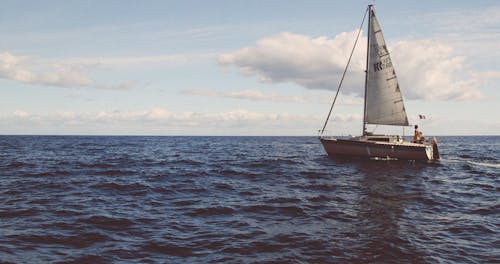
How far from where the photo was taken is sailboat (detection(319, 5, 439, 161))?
3559cm

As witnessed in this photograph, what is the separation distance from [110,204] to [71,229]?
3.99 meters

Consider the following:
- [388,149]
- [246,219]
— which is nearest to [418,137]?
[388,149]

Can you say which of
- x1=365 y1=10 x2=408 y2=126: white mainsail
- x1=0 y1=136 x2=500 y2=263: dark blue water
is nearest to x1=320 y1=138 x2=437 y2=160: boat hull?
x1=365 y1=10 x2=408 y2=126: white mainsail

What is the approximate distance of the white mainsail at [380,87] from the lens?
36.8 meters

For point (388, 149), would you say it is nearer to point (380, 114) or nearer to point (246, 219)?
point (380, 114)

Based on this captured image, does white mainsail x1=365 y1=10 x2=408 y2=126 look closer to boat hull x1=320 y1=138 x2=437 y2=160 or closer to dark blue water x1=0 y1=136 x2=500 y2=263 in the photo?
boat hull x1=320 y1=138 x2=437 y2=160

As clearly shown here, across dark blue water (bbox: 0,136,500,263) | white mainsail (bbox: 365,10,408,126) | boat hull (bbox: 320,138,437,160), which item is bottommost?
dark blue water (bbox: 0,136,500,263)

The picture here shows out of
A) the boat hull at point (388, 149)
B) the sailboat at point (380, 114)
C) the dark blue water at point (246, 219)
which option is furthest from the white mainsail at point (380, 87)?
the dark blue water at point (246, 219)

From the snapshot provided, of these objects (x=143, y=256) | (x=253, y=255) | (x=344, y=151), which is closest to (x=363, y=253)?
(x=253, y=255)

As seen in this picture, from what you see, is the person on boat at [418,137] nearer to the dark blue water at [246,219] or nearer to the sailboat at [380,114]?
the sailboat at [380,114]

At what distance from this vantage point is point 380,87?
121 ft

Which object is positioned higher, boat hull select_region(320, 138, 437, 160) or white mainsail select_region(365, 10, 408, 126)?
white mainsail select_region(365, 10, 408, 126)

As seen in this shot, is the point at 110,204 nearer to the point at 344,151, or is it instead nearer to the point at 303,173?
the point at 303,173

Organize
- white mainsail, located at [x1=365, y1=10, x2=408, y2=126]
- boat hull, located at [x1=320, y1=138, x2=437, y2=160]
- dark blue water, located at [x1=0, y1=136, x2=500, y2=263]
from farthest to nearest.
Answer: white mainsail, located at [x1=365, y1=10, x2=408, y2=126]
boat hull, located at [x1=320, y1=138, x2=437, y2=160]
dark blue water, located at [x1=0, y1=136, x2=500, y2=263]
